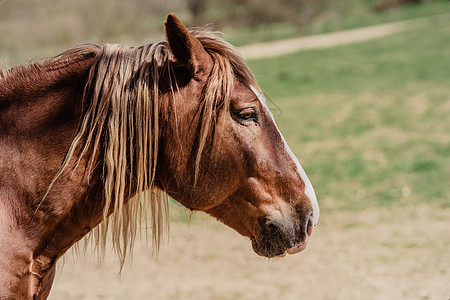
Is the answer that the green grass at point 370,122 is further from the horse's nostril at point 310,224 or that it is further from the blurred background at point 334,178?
the horse's nostril at point 310,224

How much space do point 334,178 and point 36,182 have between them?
7149mm

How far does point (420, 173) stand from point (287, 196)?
6.85 metres

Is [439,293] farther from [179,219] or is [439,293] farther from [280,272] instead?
[179,219]

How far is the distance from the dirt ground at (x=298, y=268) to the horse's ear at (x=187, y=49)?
107 inches

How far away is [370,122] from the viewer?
1179cm

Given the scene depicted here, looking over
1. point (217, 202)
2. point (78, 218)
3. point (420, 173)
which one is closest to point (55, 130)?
point (78, 218)

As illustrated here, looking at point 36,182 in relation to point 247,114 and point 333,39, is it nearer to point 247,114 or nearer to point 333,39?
point 247,114

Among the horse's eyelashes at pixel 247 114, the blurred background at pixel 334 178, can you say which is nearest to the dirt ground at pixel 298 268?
the blurred background at pixel 334 178

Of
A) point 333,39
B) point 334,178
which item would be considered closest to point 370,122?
point 334,178

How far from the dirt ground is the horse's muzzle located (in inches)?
93.5

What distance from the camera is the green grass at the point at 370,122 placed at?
7.94 metres

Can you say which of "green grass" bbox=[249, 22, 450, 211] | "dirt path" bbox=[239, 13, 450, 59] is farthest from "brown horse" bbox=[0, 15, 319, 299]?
"dirt path" bbox=[239, 13, 450, 59]

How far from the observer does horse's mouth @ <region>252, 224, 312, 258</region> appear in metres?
2.17

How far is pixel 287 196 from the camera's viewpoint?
2.15m
